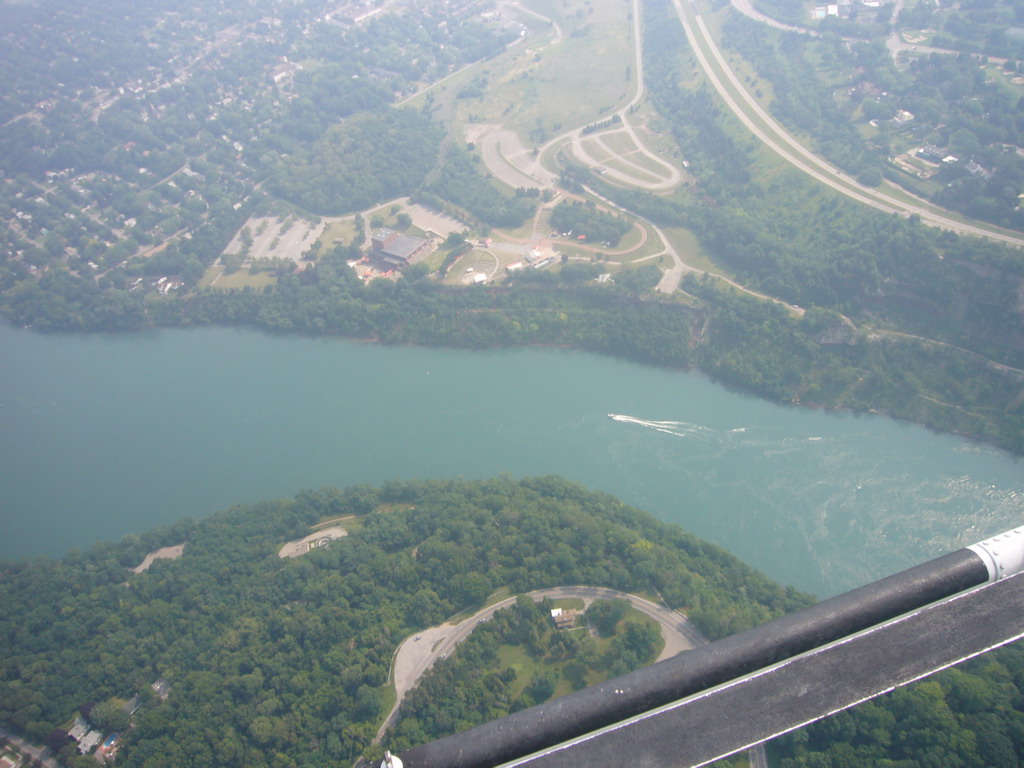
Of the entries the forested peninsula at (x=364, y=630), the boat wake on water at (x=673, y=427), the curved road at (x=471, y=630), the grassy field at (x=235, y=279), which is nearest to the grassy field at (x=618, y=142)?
the boat wake on water at (x=673, y=427)

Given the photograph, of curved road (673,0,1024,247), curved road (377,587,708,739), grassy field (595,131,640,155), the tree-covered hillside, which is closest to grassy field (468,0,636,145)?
grassy field (595,131,640,155)

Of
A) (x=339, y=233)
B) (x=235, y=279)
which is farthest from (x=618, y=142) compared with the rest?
(x=235, y=279)

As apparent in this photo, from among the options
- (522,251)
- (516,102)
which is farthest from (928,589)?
(516,102)

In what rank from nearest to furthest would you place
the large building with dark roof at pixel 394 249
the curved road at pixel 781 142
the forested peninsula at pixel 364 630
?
the forested peninsula at pixel 364 630 < the curved road at pixel 781 142 < the large building with dark roof at pixel 394 249

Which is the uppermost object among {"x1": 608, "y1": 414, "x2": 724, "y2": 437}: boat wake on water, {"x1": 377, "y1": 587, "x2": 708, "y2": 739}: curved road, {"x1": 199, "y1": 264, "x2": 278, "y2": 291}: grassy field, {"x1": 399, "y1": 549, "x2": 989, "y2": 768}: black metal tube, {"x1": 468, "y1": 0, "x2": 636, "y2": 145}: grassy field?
{"x1": 468, "y1": 0, "x2": 636, "y2": 145}: grassy field

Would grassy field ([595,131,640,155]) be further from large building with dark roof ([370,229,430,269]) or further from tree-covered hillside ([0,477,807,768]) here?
tree-covered hillside ([0,477,807,768])

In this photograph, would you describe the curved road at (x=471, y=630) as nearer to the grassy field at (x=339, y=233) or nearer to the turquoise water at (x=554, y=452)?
the turquoise water at (x=554, y=452)
